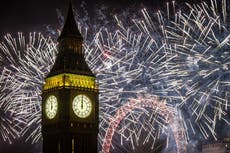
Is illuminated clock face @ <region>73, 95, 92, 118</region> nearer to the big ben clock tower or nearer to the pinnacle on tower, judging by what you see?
the big ben clock tower

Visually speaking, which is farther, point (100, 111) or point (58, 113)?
point (100, 111)

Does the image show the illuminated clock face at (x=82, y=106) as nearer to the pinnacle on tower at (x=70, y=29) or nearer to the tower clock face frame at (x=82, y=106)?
the tower clock face frame at (x=82, y=106)

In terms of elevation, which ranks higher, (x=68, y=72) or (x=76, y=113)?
(x=68, y=72)

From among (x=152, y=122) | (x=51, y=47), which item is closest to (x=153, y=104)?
(x=152, y=122)

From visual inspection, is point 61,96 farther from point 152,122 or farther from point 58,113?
point 152,122

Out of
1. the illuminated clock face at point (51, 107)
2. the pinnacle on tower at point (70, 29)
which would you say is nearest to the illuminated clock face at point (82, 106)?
the illuminated clock face at point (51, 107)

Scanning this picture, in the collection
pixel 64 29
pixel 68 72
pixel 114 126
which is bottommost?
pixel 114 126
